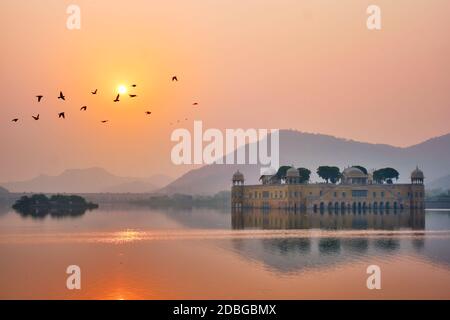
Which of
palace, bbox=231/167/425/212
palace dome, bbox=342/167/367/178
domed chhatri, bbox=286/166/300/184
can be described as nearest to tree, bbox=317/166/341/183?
palace, bbox=231/167/425/212

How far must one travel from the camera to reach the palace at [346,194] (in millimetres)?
125000

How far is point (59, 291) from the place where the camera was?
33.1 metres

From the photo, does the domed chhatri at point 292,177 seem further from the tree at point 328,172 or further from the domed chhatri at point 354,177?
the tree at point 328,172

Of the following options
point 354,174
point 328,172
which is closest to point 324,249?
point 354,174

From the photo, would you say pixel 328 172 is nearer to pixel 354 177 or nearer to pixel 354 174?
pixel 354 174

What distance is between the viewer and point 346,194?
414 feet

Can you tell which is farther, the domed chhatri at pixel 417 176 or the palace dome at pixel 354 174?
the palace dome at pixel 354 174

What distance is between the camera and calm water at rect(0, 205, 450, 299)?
33094mm

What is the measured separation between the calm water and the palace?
5788 cm

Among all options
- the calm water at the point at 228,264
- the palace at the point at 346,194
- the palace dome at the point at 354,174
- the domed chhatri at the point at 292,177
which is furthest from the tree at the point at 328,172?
the calm water at the point at 228,264

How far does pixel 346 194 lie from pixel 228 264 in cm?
8596

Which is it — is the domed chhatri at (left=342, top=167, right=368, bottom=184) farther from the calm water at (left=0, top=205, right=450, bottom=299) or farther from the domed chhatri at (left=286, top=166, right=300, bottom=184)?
the calm water at (left=0, top=205, right=450, bottom=299)

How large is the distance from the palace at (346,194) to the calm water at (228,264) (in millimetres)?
57884

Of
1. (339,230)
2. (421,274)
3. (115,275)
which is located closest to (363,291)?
(421,274)
